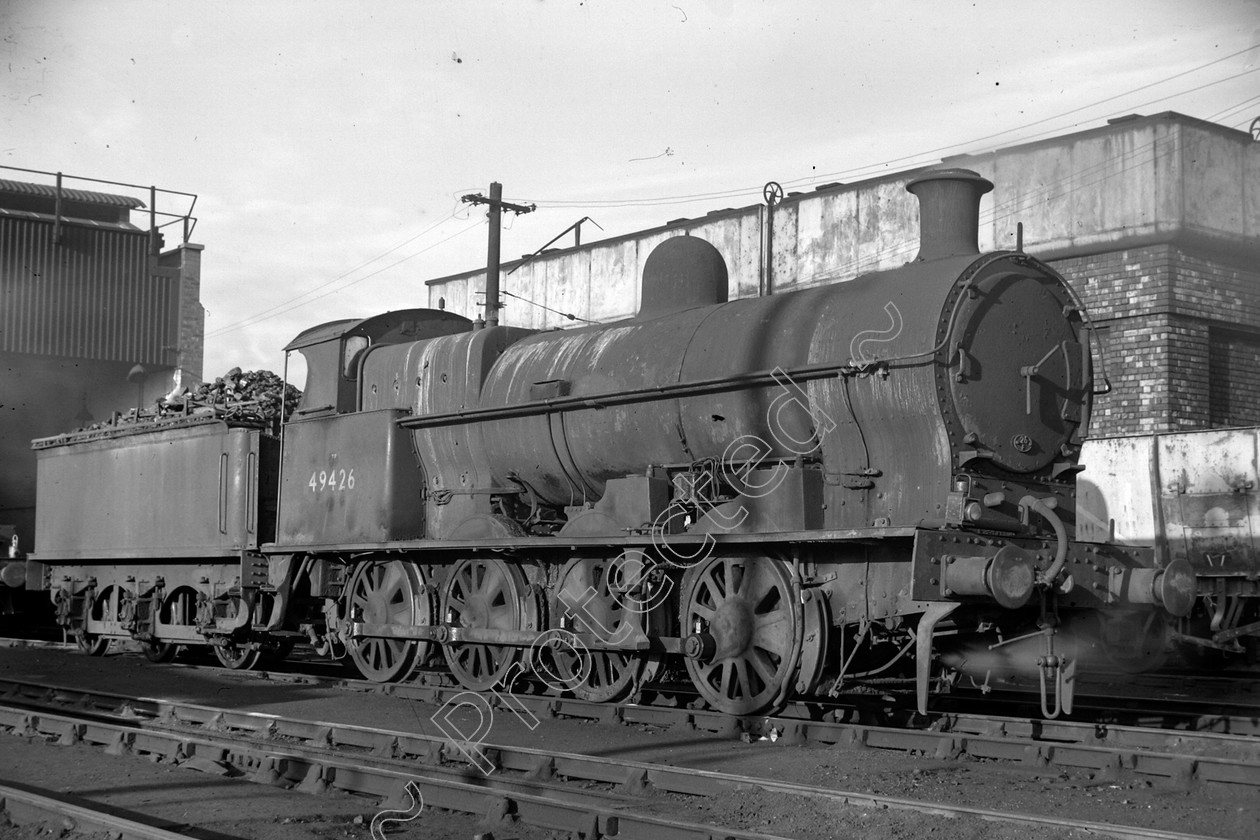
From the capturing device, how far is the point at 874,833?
19.9 feet

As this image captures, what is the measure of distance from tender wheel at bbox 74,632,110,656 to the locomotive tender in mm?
3609

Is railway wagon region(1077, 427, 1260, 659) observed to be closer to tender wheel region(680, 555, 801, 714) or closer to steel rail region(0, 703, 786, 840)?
tender wheel region(680, 555, 801, 714)

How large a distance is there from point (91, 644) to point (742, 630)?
11144 mm

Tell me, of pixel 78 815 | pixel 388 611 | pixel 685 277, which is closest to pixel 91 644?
pixel 388 611

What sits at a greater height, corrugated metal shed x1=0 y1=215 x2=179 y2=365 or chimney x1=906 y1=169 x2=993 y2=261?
corrugated metal shed x1=0 y1=215 x2=179 y2=365

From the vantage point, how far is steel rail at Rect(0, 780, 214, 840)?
597 cm

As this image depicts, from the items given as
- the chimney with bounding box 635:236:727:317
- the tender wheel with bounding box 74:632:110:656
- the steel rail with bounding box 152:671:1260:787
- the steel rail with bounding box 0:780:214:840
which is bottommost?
the tender wheel with bounding box 74:632:110:656

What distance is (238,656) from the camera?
14.7 m

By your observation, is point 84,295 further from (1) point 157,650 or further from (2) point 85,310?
(1) point 157,650

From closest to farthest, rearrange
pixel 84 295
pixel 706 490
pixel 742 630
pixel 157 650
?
1. pixel 742 630
2. pixel 706 490
3. pixel 157 650
4. pixel 84 295

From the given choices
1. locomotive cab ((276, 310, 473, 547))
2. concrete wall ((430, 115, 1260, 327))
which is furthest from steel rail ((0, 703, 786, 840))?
concrete wall ((430, 115, 1260, 327))

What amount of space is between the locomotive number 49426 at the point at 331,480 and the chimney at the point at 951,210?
6.20 meters

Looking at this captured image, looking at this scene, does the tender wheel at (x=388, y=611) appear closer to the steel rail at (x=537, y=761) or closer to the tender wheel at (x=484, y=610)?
the tender wheel at (x=484, y=610)

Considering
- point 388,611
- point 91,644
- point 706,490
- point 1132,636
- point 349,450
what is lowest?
point 91,644
